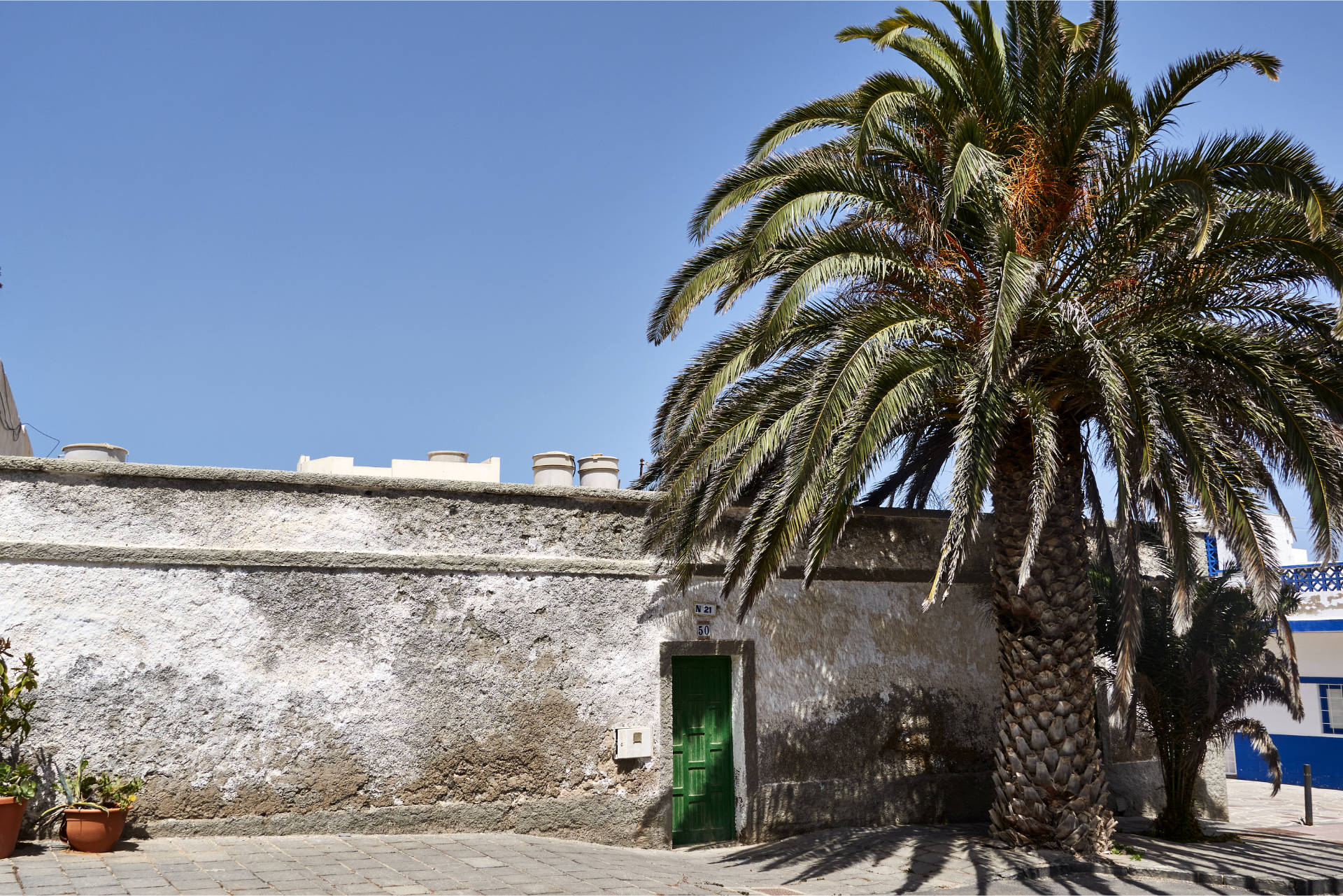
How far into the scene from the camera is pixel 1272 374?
8273mm

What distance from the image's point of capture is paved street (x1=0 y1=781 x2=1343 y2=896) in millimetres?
7234

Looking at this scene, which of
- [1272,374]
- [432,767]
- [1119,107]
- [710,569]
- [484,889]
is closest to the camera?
[484,889]

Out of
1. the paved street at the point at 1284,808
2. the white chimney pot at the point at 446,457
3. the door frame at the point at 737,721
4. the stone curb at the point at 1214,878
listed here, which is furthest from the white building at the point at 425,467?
the paved street at the point at 1284,808

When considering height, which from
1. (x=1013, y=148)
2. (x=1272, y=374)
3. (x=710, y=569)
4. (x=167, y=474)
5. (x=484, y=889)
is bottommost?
(x=484, y=889)

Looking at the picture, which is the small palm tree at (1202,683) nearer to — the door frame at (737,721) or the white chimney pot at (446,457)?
the door frame at (737,721)

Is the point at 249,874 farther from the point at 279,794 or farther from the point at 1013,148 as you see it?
the point at 1013,148

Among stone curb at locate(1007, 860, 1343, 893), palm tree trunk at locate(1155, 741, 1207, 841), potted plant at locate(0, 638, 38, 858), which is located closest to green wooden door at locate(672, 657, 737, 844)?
stone curb at locate(1007, 860, 1343, 893)

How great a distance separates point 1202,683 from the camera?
36.8 feet

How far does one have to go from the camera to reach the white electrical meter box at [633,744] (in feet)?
33.0

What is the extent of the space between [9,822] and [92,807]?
1.76ft

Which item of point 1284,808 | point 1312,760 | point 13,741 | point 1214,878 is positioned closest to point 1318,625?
point 1312,760

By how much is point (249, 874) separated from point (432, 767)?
2273mm

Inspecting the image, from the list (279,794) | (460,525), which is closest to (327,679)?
(279,794)

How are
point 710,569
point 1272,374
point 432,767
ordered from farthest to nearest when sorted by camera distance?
point 710,569, point 432,767, point 1272,374
